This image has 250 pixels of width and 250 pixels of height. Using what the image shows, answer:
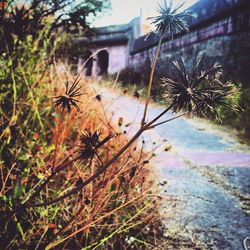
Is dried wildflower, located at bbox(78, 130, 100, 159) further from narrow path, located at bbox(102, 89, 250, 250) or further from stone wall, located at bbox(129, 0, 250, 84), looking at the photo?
stone wall, located at bbox(129, 0, 250, 84)

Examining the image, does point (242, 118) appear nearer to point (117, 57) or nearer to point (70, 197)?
point (70, 197)

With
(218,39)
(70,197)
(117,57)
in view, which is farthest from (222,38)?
(117,57)

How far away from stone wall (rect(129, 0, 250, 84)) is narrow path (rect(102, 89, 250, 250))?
9.69ft

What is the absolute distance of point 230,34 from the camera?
6453 millimetres

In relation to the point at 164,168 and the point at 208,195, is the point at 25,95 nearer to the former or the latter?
the point at 164,168

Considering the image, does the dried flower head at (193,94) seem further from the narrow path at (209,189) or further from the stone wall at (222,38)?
the stone wall at (222,38)

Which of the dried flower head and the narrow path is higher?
Answer: the dried flower head

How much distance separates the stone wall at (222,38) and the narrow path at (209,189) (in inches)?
116

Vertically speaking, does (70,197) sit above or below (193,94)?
below

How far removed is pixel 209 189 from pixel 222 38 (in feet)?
19.5

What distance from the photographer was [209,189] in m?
1.46

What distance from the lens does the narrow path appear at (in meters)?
1.10

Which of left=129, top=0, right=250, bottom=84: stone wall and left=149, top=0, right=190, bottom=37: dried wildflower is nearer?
left=149, top=0, right=190, bottom=37: dried wildflower

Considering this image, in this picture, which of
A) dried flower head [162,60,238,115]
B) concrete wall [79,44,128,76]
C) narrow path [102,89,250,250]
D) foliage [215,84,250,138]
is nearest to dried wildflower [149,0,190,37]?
dried flower head [162,60,238,115]
